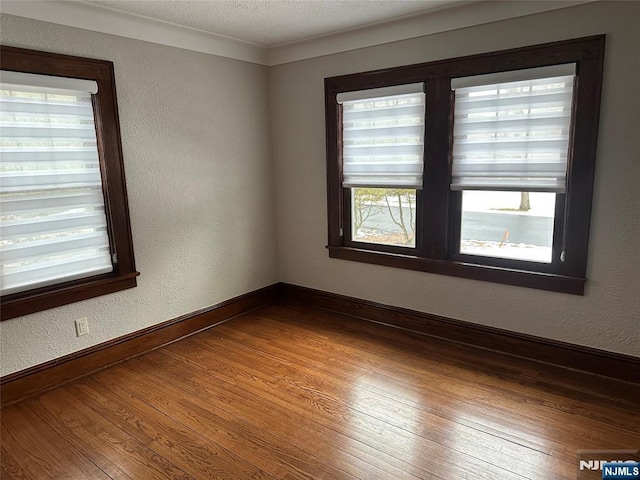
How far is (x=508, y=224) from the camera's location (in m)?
3.03

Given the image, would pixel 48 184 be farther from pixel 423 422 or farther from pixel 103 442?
pixel 423 422

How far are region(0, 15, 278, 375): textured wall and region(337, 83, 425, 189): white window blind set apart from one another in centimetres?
90

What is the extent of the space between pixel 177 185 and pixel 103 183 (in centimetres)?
58

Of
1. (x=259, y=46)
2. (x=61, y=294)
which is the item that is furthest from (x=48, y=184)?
(x=259, y=46)

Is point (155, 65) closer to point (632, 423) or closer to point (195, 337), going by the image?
point (195, 337)

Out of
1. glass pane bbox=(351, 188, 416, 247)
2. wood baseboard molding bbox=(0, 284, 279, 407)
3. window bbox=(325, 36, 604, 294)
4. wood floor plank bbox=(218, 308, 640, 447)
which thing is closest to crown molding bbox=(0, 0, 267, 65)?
window bbox=(325, 36, 604, 294)

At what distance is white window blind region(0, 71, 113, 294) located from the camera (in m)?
2.50

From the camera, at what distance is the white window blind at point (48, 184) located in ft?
8.21

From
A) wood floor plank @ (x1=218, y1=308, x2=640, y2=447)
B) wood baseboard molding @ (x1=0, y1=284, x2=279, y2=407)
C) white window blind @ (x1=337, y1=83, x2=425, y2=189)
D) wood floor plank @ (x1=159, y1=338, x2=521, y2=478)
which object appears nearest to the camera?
wood floor plank @ (x1=159, y1=338, x2=521, y2=478)

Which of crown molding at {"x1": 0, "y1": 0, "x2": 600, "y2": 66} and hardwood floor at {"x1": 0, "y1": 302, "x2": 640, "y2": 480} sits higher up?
crown molding at {"x1": 0, "y1": 0, "x2": 600, "y2": 66}

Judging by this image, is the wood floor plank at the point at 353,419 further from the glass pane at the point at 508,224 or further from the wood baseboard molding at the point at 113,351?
the glass pane at the point at 508,224

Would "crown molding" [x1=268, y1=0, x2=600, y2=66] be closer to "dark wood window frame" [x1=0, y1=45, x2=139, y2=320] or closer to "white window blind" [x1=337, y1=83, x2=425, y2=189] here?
"white window blind" [x1=337, y1=83, x2=425, y2=189]

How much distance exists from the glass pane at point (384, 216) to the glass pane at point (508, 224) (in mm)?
438

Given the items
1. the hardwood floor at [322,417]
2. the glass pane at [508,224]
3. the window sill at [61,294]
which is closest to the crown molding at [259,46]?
the glass pane at [508,224]
